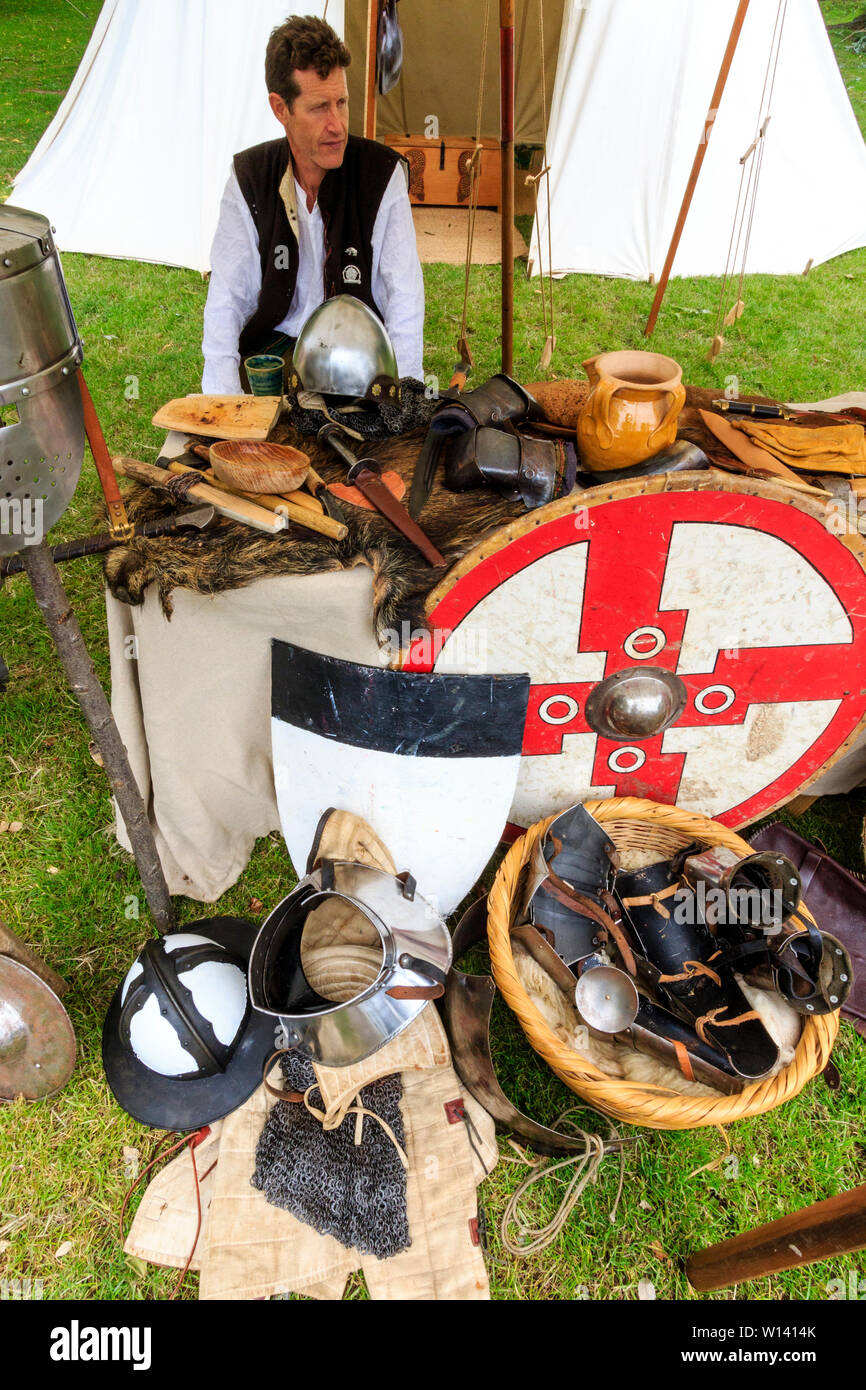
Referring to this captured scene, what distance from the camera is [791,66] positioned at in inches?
200

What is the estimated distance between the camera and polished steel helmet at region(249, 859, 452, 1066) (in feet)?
5.13

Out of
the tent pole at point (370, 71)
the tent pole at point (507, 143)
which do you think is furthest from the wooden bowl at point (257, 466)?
the tent pole at point (370, 71)

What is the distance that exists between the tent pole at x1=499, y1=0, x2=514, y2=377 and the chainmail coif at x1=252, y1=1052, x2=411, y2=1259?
2.65 m

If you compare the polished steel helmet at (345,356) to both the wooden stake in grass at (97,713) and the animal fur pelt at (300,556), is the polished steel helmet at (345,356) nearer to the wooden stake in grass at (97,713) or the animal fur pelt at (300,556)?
the animal fur pelt at (300,556)

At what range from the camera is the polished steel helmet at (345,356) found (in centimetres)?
207

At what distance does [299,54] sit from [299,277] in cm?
63

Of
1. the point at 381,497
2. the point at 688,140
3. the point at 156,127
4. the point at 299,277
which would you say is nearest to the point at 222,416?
the point at 381,497

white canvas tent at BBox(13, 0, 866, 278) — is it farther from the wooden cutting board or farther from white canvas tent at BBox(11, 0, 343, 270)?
the wooden cutting board

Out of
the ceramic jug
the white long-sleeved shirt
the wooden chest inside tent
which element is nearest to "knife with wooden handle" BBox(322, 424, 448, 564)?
the ceramic jug

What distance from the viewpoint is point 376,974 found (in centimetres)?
172

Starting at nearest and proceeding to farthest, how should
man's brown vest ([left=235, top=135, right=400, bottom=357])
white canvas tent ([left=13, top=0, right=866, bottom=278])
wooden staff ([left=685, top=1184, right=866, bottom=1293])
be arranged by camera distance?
wooden staff ([left=685, top=1184, right=866, bottom=1293]) → man's brown vest ([left=235, top=135, right=400, bottom=357]) → white canvas tent ([left=13, top=0, right=866, bottom=278])

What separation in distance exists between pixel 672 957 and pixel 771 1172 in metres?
0.46

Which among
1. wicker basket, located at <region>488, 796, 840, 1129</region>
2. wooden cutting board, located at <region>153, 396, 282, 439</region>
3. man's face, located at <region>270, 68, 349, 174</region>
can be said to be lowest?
wicker basket, located at <region>488, 796, 840, 1129</region>
